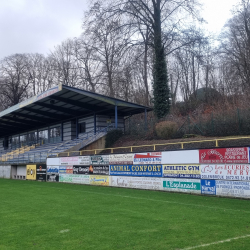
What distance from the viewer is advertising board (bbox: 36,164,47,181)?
2435cm

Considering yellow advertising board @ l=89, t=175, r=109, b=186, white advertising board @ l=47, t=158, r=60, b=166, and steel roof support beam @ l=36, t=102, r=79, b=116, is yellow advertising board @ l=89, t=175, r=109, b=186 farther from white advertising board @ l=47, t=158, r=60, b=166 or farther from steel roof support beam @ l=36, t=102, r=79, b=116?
steel roof support beam @ l=36, t=102, r=79, b=116

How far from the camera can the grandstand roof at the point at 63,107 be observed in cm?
2479

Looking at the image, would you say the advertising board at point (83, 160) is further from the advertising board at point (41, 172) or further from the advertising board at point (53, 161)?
the advertising board at point (41, 172)

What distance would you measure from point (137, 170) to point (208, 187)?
447 centimetres

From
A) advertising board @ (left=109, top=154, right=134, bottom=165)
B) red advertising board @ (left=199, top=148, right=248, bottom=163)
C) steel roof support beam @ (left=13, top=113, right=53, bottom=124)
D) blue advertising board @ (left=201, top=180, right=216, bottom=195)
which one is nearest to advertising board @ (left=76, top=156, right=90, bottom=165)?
advertising board @ (left=109, top=154, right=134, bottom=165)

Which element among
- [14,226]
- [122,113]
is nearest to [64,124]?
[122,113]

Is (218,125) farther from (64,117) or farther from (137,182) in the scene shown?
(64,117)

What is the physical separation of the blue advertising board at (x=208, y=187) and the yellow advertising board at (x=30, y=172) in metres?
17.4

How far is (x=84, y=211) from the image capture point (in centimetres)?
948

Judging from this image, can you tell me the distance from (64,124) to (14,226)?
28333 millimetres

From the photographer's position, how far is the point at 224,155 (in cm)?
1194

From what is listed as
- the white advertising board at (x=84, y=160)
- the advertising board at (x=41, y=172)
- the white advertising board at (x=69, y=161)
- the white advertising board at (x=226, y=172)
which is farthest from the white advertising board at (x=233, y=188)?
the advertising board at (x=41, y=172)

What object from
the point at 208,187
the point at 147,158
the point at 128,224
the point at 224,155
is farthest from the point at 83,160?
the point at 128,224

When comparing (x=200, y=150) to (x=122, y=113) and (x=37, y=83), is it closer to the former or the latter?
(x=122, y=113)
